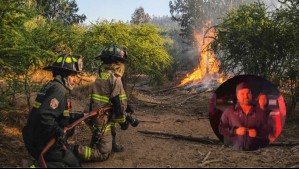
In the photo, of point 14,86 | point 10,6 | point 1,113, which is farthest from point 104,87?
point 1,113

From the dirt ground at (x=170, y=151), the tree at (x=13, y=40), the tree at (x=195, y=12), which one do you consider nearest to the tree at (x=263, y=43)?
the dirt ground at (x=170, y=151)

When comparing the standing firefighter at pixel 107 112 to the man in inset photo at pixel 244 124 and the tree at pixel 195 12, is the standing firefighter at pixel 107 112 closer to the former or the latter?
the man in inset photo at pixel 244 124

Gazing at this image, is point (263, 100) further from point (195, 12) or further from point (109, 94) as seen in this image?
point (195, 12)

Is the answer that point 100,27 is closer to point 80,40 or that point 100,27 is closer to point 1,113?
point 80,40

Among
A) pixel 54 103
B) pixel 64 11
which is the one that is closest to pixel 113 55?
pixel 54 103

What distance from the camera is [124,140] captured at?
26.7 ft

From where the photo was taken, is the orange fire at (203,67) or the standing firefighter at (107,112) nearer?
the standing firefighter at (107,112)

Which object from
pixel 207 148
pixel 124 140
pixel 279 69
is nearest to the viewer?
pixel 207 148

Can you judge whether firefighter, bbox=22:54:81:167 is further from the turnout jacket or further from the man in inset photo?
the man in inset photo

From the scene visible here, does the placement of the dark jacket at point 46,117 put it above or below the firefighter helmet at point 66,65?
below

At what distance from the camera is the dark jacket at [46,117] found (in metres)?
4.89

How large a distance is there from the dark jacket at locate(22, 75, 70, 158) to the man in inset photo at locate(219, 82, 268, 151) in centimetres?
262

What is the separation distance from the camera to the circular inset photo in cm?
488

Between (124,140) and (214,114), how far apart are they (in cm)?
357
